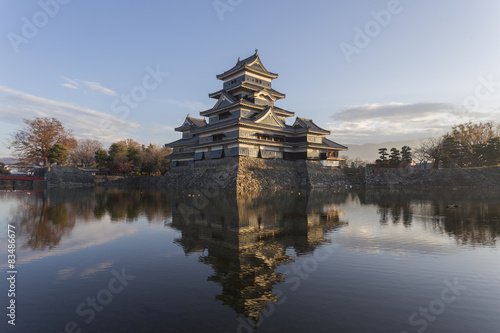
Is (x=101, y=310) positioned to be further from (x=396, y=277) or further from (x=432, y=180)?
(x=432, y=180)

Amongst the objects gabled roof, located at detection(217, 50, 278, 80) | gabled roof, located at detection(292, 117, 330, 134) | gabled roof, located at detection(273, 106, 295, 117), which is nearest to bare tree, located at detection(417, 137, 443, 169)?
gabled roof, located at detection(292, 117, 330, 134)

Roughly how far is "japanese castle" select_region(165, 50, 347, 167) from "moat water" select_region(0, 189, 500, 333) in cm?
2661

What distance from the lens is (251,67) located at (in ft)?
139

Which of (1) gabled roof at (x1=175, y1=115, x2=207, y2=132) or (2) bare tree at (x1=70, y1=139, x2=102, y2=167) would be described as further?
(2) bare tree at (x1=70, y1=139, x2=102, y2=167)

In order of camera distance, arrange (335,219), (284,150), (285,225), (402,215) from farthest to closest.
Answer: (284,150), (402,215), (335,219), (285,225)

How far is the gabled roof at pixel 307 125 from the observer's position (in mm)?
41594

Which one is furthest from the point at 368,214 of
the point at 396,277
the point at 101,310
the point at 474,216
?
the point at 101,310

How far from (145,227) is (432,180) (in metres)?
46.6

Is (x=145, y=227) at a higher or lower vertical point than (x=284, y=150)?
lower

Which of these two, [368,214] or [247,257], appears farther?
[368,214]

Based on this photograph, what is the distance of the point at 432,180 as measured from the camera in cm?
4219

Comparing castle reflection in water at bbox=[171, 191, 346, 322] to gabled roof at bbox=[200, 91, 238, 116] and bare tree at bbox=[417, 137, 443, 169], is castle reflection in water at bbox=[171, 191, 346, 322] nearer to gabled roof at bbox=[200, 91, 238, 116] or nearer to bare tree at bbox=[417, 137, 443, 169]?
gabled roof at bbox=[200, 91, 238, 116]

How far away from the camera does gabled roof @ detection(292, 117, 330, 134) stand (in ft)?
136

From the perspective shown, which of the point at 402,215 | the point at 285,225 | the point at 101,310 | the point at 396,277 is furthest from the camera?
the point at 402,215
